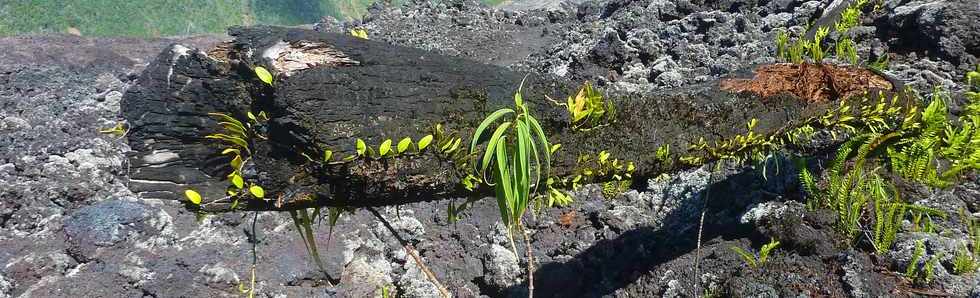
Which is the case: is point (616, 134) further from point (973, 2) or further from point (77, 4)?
point (77, 4)

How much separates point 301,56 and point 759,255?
95.1 inches

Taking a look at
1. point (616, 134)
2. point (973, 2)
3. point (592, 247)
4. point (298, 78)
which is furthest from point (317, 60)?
point (973, 2)

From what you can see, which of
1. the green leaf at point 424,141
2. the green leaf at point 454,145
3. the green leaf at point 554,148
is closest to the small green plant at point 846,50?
the green leaf at point 554,148

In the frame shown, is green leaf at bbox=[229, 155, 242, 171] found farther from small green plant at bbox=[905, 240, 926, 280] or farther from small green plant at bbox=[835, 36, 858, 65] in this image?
small green plant at bbox=[835, 36, 858, 65]

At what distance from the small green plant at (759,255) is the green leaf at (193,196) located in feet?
8.02

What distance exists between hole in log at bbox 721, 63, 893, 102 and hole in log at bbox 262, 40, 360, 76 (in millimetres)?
1695

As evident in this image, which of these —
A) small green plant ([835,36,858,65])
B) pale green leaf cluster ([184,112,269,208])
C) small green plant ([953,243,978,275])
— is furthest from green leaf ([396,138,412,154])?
small green plant ([835,36,858,65])

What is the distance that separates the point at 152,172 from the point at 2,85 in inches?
169

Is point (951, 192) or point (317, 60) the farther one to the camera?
point (951, 192)

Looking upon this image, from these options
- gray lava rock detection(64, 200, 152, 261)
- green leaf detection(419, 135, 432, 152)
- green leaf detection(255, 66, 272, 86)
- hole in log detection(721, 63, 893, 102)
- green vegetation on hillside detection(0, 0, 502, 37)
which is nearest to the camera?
green leaf detection(255, 66, 272, 86)

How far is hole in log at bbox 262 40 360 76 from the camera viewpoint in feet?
5.30

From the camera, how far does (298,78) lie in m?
1.60

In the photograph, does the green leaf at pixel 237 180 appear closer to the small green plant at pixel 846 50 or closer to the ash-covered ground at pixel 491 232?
the ash-covered ground at pixel 491 232

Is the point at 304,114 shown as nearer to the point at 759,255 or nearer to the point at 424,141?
the point at 424,141
